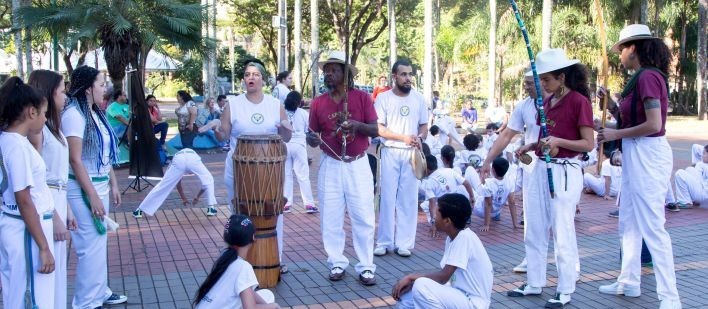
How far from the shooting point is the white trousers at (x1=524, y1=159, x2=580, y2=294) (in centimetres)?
532

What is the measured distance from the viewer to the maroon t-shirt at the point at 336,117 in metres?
6.04

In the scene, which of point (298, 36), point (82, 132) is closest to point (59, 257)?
point (82, 132)

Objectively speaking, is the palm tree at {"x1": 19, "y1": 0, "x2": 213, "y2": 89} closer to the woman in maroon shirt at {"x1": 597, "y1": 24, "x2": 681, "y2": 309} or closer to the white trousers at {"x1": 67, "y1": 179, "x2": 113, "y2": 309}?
the white trousers at {"x1": 67, "y1": 179, "x2": 113, "y2": 309}

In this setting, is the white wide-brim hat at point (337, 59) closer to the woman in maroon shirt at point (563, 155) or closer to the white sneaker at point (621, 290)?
the woman in maroon shirt at point (563, 155)

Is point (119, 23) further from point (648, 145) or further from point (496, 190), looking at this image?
point (648, 145)

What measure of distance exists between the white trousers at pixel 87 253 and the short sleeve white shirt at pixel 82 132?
0.11 meters

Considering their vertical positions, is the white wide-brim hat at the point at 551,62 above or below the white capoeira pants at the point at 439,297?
above

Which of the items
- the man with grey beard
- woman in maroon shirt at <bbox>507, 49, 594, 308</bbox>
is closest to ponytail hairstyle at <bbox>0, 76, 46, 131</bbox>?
woman in maroon shirt at <bbox>507, 49, 594, 308</bbox>

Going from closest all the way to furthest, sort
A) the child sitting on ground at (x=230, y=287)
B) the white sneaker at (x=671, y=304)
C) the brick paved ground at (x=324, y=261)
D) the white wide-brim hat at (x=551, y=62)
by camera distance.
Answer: the child sitting on ground at (x=230, y=287) < the white sneaker at (x=671, y=304) < the white wide-brim hat at (x=551, y=62) < the brick paved ground at (x=324, y=261)

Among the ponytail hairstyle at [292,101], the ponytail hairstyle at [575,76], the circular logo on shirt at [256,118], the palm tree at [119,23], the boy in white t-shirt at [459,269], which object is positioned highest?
the palm tree at [119,23]

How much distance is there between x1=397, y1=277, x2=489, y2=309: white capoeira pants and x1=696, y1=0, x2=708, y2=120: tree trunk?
2992 centimetres

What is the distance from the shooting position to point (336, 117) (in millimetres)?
6121

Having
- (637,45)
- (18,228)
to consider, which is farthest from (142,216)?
(637,45)

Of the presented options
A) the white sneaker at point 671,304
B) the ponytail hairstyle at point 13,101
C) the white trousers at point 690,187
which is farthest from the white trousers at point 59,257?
the white trousers at point 690,187
